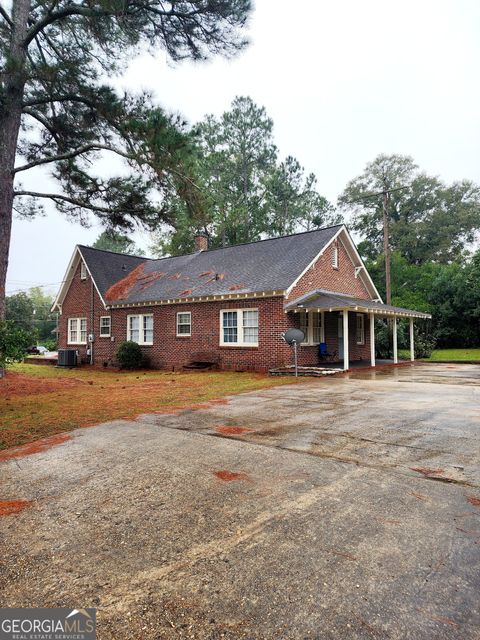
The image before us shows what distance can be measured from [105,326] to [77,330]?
104 inches

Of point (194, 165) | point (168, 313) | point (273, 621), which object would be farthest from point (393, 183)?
point (273, 621)

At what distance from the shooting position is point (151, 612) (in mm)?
1920

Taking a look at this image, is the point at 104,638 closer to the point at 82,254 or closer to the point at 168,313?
the point at 168,313

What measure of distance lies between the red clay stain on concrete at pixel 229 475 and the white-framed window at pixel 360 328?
16323 millimetres

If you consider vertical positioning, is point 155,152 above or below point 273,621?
above

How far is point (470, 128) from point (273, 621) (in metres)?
41.2

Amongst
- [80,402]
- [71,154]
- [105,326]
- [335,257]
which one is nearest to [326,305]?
[335,257]

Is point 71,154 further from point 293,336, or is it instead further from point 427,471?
point 427,471

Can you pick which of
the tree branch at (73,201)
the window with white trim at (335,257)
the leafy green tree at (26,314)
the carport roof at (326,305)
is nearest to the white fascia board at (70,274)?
the tree branch at (73,201)

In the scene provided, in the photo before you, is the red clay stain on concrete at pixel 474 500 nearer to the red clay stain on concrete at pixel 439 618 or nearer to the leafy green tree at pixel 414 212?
the red clay stain on concrete at pixel 439 618

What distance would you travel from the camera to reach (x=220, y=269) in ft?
59.6

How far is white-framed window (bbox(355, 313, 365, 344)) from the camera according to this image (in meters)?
19.2

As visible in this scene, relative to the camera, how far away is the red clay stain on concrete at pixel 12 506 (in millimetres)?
3104

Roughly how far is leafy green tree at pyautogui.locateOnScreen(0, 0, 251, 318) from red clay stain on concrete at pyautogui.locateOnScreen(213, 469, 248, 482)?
314 inches
